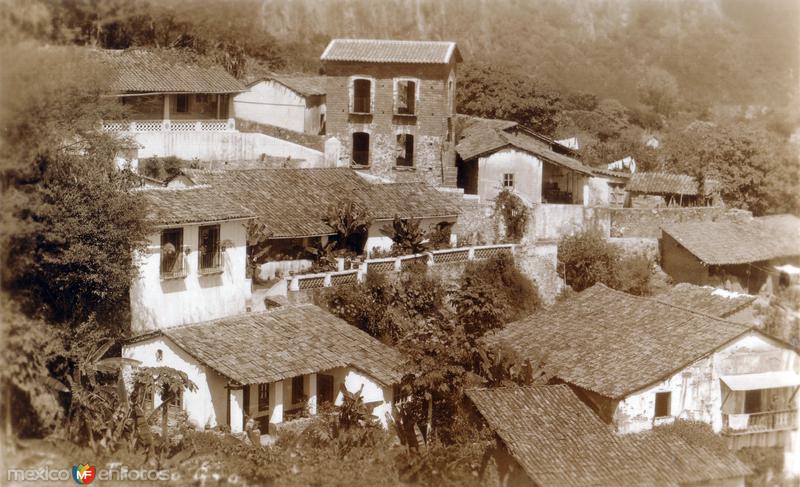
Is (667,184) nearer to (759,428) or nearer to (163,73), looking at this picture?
(759,428)

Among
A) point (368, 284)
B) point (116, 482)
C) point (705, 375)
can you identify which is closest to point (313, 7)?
point (368, 284)

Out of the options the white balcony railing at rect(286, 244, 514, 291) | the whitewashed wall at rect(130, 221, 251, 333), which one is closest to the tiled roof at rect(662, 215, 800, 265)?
the white balcony railing at rect(286, 244, 514, 291)

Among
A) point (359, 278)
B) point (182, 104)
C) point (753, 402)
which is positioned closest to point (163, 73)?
point (182, 104)

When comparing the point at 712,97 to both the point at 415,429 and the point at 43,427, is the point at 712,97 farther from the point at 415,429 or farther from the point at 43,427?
the point at 43,427

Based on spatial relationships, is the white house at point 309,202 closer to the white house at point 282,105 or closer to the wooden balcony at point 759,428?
the white house at point 282,105

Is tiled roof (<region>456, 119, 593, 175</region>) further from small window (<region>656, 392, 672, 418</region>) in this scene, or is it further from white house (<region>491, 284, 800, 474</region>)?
small window (<region>656, 392, 672, 418</region>)

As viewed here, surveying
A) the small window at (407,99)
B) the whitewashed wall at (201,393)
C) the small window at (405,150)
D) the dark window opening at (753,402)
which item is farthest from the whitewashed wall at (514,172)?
the whitewashed wall at (201,393)
